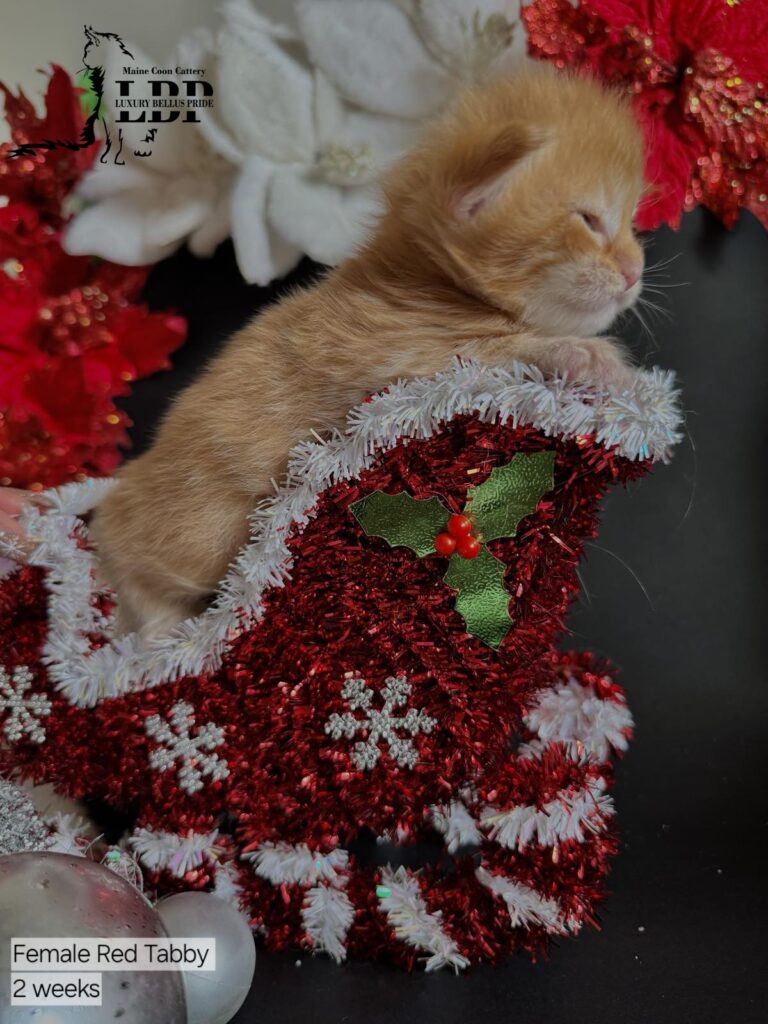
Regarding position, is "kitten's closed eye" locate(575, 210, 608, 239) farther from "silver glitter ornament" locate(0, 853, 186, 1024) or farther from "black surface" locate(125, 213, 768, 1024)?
"silver glitter ornament" locate(0, 853, 186, 1024)

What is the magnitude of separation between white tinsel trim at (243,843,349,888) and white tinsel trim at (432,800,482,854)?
10 centimetres

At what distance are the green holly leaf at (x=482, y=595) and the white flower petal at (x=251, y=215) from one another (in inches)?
17.3

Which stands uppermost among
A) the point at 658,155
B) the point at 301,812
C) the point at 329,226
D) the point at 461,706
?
the point at 658,155

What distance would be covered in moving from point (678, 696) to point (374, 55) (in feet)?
2.53

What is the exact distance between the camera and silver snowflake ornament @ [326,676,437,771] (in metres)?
0.68

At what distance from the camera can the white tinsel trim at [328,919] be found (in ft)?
2.27

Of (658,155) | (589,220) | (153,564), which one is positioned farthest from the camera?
(658,155)

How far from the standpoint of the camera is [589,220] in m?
0.61

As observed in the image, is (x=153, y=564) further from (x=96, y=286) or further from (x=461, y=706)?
(x=96, y=286)

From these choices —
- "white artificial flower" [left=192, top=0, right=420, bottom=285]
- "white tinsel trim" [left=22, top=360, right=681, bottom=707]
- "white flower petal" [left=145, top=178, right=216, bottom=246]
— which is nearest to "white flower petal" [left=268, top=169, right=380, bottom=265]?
"white artificial flower" [left=192, top=0, right=420, bottom=285]

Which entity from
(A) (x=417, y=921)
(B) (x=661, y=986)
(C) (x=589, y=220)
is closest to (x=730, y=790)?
(B) (x=661, y=986)

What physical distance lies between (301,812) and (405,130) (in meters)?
0.64

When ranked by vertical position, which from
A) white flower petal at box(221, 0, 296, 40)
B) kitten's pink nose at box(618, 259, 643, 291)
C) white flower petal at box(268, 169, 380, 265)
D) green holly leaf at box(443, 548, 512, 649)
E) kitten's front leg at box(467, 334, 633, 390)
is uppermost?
white flower petal at box(221, 0, 296, 40)

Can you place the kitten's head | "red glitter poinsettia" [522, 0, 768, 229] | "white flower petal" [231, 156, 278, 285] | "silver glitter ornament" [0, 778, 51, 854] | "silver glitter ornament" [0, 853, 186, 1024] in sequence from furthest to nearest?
1. "white flower petal" [231, 156, 278, 285]
2. "red glitter poinsettia" [522, 0, 768, 229]
3. "silver glitter ornament" [0, 778, 51, 854]
4. the kitten's head
5. "silver glitter ornament" [0, 853, 186, 1024]
